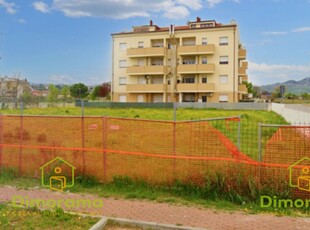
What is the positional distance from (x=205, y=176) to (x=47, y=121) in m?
4.19

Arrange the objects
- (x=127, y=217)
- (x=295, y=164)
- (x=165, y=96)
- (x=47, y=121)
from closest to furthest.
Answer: (x=127, y=217) → (x=295, y=164) → (x=47, y=121) → (x=165, y=96)

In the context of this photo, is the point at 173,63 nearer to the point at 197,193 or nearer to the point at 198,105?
the point at 198,105

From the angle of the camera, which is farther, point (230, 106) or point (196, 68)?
point (196, 68)

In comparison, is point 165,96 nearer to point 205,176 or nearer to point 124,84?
point 124,84

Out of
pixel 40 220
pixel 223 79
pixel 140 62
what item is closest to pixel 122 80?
Result: pixel 140 62

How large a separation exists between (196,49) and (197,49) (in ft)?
0.51

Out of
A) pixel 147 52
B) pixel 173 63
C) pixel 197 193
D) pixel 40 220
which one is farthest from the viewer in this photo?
pixel 173 63

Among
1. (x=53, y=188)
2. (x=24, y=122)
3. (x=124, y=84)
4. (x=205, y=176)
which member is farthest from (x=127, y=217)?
(x=124, y=84)

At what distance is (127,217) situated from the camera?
194 inches

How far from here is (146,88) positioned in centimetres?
4675

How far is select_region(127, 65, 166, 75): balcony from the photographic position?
4645 cm

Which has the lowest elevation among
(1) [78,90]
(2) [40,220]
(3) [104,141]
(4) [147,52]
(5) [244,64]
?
(2) [40,220]

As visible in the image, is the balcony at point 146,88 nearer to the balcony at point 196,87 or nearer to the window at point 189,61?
the balcony at point 196,87

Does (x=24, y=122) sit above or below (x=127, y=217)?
above
